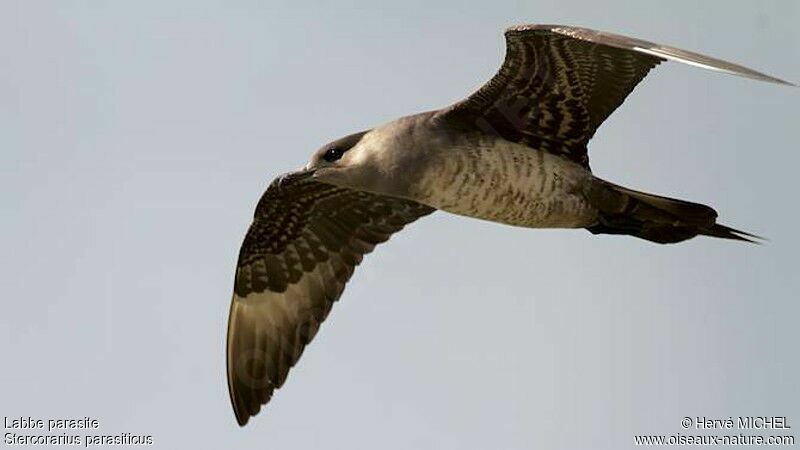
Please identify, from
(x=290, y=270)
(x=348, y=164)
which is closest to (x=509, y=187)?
(x=348, y=164)

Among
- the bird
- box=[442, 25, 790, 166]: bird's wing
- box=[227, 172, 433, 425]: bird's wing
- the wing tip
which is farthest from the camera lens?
box=[227, 172, 433, 425]: bird's wing

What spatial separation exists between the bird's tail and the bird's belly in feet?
0.37

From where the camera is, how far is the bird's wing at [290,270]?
39.2 feet

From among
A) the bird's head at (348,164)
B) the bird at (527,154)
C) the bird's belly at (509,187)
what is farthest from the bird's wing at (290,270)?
the bird's belly at (509,187)

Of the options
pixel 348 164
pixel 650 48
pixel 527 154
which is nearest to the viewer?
pixel 650 48

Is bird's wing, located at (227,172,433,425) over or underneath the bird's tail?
underneath

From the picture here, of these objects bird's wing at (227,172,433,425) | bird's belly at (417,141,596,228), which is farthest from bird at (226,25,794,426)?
bird's wing at (227,172,433,425)

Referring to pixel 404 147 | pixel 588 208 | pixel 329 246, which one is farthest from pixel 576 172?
pixel 329 246

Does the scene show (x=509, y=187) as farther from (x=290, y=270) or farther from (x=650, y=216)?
(x=290, y=270)

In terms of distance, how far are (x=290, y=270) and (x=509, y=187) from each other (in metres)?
2.46

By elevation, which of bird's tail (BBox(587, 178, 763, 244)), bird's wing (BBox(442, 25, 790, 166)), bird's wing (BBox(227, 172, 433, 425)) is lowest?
bird's wing (BBox(227, 172, 433, 425))

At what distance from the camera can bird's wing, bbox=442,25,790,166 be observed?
1013cm

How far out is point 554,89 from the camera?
35.0 feet

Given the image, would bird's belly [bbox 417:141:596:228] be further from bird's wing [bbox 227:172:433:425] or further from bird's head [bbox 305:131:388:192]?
bird's wing [bbox 227:172:433:425]
